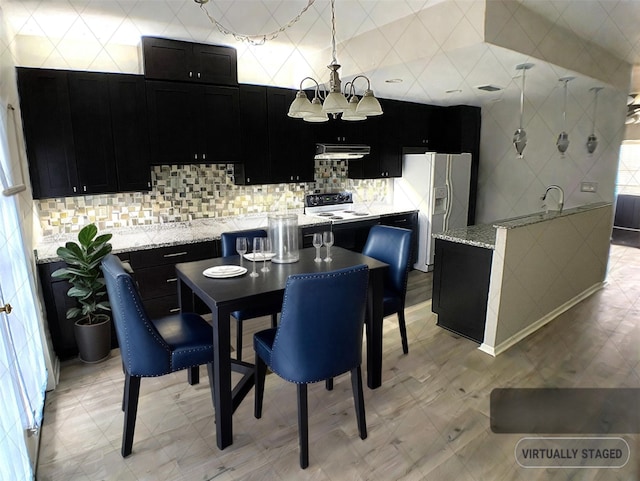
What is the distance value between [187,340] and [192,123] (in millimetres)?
2197

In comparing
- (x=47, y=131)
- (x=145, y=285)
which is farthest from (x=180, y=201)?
(x=47, y=131)

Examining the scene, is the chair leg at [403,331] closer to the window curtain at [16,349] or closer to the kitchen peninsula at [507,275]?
the kitchen peninsula at [507,275]

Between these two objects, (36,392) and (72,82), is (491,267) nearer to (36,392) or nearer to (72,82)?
(36,392)

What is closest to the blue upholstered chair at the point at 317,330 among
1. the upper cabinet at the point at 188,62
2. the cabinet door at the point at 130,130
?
the cabinet door at the point at 130,130

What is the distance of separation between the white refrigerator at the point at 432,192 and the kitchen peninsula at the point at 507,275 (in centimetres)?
148

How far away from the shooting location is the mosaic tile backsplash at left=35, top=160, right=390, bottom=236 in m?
3.31

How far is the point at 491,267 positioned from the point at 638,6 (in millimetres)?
2066

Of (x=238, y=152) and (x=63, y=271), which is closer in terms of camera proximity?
(x=63, y=271)

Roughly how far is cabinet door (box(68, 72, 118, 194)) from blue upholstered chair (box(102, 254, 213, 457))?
147cm

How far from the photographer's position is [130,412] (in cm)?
194

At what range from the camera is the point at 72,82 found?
9.80 ft

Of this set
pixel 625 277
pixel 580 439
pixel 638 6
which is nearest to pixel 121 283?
pixel 580 439

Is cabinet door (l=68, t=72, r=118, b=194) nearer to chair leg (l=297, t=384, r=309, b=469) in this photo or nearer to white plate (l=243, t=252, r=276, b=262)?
white plate (l=243, t=252, r=276, b=262)

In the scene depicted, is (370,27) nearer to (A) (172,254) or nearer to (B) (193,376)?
(A) (172,254)
